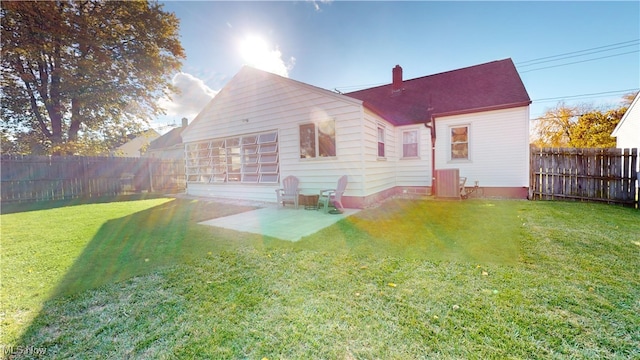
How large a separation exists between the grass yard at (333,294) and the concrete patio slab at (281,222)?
514 mm

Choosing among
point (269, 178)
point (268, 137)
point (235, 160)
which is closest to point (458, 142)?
point (268, 137)

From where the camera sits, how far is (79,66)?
13.3 m

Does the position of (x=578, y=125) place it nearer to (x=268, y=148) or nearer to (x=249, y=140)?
(x=268, y=148)

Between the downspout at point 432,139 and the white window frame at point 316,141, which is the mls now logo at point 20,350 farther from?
the downspout at point 432,139

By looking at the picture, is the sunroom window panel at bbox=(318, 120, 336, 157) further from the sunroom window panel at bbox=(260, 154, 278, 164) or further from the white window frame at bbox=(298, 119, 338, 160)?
the sunroom window panel at bbox=(260, 154, 278, 164)

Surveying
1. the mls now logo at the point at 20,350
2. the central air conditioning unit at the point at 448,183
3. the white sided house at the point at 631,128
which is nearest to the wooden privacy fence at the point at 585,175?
the central air conditioning unit at the point at 448,183

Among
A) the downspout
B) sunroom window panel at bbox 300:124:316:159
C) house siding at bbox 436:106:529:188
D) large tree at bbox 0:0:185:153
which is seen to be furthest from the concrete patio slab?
large tree at bbox 0:0:185:153

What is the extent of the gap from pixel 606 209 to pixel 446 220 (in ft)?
15.2

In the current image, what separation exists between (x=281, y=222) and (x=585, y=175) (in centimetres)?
941

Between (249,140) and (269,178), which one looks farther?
(249,140)

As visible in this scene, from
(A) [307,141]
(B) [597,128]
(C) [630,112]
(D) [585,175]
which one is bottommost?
(D) [585,175]

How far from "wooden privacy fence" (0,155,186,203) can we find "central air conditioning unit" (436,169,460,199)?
15489 mm

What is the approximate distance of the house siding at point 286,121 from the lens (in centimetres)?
730

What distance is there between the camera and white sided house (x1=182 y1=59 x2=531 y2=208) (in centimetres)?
756
